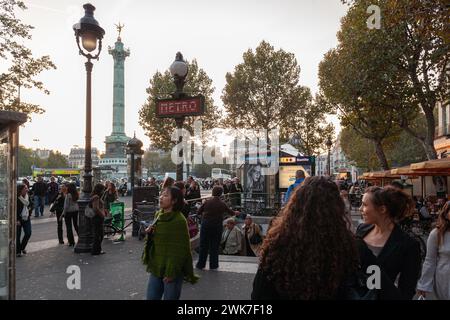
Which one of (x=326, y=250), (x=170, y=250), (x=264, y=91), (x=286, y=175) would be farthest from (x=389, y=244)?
(x=264, y=91)

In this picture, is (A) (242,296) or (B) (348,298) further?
(A) (242,296)

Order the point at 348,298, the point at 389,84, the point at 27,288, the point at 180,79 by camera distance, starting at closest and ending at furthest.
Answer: the point at 348,298 → the point at 27,288 → the point at 180,79 → the point at 389,84

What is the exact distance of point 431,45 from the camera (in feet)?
49.4

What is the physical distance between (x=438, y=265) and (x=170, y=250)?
2703mm

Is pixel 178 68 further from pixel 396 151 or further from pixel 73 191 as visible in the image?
pixel 396 151

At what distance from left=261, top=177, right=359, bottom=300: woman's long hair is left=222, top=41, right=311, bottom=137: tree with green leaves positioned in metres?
37.6

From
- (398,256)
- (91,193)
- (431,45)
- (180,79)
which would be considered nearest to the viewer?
(398,256)

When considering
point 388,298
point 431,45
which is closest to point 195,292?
point 388,298

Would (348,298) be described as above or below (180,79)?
below

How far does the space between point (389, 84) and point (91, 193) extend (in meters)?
14.8

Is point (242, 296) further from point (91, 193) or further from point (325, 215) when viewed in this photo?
point (91, 193)

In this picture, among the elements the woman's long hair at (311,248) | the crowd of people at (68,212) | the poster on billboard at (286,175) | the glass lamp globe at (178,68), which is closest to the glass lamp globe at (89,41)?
the glass lamp globe at (178,68)

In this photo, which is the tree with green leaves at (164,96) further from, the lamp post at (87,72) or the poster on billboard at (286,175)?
the lamp post at (87,72)

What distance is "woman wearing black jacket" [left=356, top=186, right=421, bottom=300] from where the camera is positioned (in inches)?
91.7
